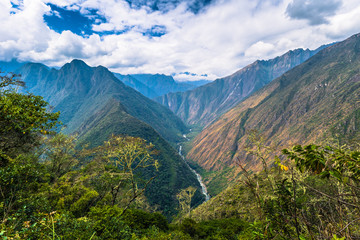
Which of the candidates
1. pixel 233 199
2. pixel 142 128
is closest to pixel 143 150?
pixel 233 199

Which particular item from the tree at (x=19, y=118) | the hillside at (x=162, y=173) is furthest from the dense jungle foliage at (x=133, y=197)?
the hillside at (x=162, y=173)

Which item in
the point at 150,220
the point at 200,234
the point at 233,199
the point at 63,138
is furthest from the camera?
the point at 233,199

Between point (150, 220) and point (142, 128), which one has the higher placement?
point (142, 128)

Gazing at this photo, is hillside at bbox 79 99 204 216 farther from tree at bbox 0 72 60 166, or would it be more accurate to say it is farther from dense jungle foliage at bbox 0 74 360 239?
tree at bbox 0 72 60 166

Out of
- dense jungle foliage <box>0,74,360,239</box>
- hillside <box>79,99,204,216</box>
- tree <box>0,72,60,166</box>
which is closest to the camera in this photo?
dense jungle foliage <box>0,74,360,239</box>

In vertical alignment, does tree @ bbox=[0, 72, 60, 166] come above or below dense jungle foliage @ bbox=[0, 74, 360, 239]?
above

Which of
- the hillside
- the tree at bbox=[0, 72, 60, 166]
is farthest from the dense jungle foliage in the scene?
the hillside

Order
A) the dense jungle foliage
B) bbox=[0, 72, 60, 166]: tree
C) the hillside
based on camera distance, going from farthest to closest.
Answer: the hillside, bbox=[0, 72, 60, 166]: tree, the dense jungle foliage

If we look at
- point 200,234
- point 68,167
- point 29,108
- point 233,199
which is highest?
point 29,108

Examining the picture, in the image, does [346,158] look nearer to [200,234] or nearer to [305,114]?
[200,234]

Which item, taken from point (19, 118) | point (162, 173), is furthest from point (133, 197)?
point (162, 173)

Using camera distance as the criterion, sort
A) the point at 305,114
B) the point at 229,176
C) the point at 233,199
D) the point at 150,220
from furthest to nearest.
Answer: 1. the point at 305,114
2. the point at 229,176
3. the point at 233,199
4. the point at 150,220
